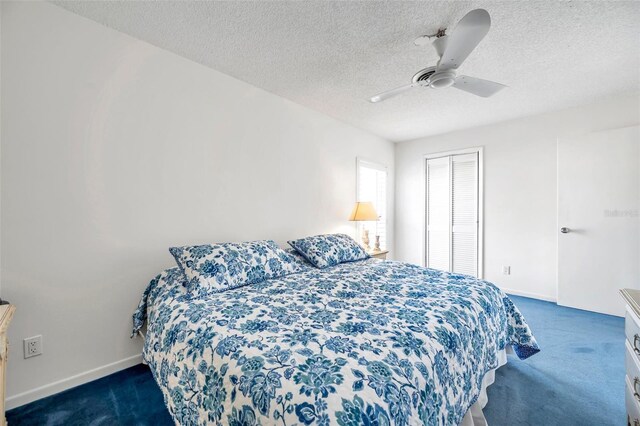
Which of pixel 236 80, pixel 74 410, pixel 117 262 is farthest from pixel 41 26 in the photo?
pixel 74 410

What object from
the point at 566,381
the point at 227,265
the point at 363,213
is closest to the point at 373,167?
the point at 363,213

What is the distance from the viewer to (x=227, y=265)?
1.94m

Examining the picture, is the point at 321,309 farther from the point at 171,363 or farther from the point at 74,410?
the point at 74,410

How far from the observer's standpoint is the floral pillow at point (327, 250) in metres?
2.62

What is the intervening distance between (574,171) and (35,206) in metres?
4.96

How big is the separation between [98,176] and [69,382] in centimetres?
135

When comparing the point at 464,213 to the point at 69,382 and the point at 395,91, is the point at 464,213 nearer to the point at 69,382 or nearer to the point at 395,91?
the point at 395,91

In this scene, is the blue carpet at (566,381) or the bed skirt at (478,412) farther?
the blue carpet at (566,381)

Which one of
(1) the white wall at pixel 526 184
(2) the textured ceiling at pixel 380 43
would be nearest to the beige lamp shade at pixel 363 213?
(2) the textured ceiling at pixel 380 43

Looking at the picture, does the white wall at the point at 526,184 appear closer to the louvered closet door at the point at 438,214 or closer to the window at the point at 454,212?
the window at the point at 454,212

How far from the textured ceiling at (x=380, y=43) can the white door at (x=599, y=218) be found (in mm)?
589

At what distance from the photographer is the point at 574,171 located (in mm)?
3260

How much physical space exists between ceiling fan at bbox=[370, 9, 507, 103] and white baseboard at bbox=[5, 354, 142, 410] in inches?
107

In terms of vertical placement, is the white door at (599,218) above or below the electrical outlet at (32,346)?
above
